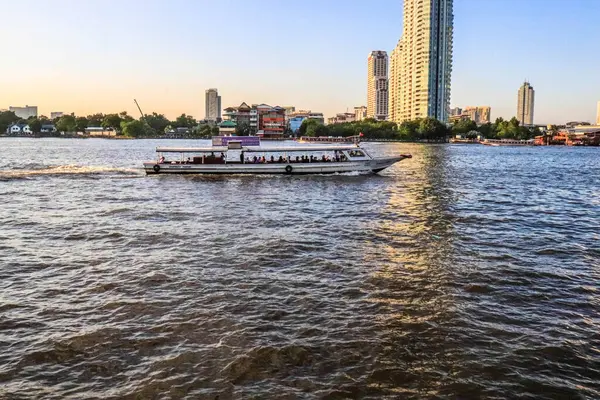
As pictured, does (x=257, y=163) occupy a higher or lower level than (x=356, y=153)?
lower

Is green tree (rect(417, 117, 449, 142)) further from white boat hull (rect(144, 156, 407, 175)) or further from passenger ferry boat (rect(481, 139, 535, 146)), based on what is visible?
white boat hull (rect(144, 156, 407, 175))

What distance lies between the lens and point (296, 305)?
42.7 ft

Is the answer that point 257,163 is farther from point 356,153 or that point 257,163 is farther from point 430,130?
point 430,130

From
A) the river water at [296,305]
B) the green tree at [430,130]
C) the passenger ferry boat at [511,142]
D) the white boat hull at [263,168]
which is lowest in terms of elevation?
the river water at [296,305]

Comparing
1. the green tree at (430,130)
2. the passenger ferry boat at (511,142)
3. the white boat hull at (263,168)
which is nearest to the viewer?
the white boat hull at (263,168)

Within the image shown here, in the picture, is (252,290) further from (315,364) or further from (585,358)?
(585,358)

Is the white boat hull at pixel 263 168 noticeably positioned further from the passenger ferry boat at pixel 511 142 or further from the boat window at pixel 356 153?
the passenger ferry boat at pixel 511 142

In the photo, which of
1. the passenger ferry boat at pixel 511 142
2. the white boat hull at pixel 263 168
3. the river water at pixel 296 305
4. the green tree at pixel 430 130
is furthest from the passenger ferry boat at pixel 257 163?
the green tree at pixel 430 130

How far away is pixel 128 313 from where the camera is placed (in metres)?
12.4

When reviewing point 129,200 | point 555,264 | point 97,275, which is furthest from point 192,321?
point 129,200

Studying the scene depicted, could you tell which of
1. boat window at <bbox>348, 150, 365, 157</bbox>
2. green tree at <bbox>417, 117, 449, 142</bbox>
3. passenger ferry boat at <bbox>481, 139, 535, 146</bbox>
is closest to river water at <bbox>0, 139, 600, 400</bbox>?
boat window at <bbox>348, 150, 365, 157</bbox>

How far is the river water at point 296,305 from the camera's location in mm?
9422

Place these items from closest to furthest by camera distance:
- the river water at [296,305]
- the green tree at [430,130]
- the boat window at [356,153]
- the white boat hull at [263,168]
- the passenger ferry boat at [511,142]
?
the river water at [296,305], the white boat hull at [263,168], the boat window at [356,153], the passenger ferry boat at [511,142], the green tree at [430,130]

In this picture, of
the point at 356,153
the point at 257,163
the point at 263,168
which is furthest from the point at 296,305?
the point at 356,153
